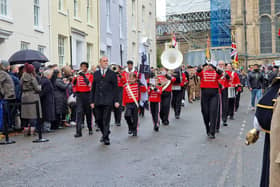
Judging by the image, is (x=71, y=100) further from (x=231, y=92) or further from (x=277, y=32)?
(x=277, y=32)

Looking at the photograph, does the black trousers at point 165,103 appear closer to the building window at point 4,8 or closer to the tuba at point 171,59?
the tuba at point 171,59

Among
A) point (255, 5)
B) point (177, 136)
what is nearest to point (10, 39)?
point (177, 136)

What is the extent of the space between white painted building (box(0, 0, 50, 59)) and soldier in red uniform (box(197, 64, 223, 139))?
8953mm

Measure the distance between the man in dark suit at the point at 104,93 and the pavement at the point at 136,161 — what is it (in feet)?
2.12

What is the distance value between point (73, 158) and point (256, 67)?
41.3 ft

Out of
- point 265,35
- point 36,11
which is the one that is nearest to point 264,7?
point 265,35

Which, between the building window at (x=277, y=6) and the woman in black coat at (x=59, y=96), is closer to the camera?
the woman in black coat at (x=59, y=96)

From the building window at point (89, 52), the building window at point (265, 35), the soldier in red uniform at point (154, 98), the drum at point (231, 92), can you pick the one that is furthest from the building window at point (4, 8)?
the building window at point (265, 35)

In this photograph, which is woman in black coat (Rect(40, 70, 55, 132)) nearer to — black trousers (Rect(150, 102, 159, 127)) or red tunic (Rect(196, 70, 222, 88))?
black trousers (Rect(150, 102, 159, 127))

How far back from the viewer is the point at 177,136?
38.1 ft

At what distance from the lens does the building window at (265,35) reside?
5900cm

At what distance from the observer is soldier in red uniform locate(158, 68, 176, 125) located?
13875 millimetres

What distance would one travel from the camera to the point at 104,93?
10.7 meters

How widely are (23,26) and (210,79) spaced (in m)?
10.4
